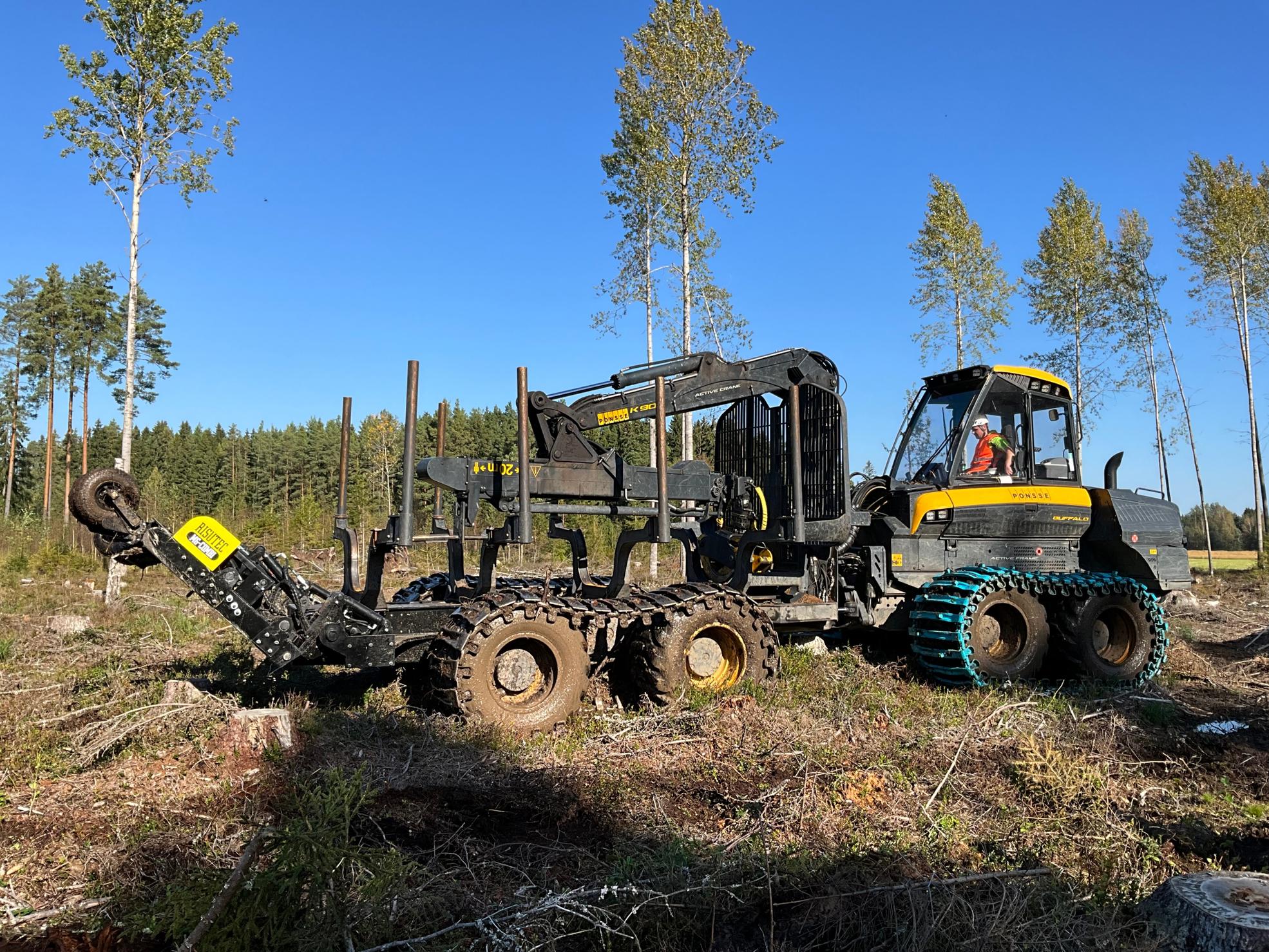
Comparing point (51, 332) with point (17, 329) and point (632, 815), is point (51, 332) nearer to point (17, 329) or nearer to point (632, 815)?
point (17, 329)

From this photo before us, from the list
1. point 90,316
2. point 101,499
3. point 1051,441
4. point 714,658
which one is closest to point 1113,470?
point 1051,441

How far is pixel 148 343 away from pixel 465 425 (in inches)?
1353

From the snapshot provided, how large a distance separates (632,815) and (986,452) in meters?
6.08

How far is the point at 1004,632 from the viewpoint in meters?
8.65

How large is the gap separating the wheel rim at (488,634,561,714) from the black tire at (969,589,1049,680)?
160 inches

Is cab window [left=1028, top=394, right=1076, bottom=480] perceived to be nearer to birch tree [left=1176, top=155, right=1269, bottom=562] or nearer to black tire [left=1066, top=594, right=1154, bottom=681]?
black tire [left=1066, top=594, right=1154, bottom=681]

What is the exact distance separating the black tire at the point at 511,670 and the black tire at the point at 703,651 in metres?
0.46

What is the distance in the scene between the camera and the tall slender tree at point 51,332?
39.0m

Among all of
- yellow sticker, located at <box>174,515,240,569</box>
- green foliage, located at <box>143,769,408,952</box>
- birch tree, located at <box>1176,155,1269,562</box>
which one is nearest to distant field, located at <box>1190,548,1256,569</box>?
birch tree, located at <box>1176,155,1269,562</box>

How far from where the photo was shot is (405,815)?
4414 mm

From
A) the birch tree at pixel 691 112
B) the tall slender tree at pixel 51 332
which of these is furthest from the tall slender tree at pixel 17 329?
the birch tree at pixel 691 112

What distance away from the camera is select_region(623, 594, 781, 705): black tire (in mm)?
6816

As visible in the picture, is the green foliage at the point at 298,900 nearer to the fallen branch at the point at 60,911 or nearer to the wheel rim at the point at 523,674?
the fallen branch at the point at 60,911

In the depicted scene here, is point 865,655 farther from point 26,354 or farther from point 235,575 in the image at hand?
point 26,354
